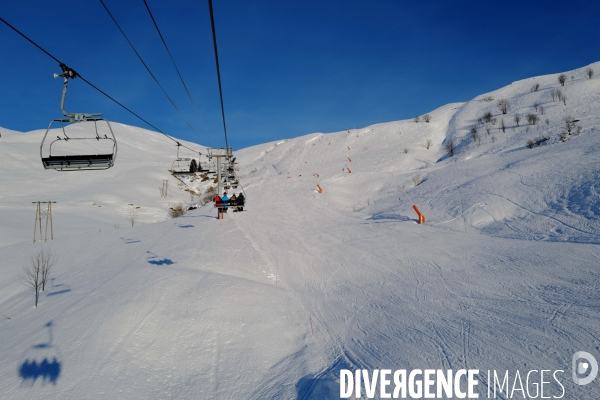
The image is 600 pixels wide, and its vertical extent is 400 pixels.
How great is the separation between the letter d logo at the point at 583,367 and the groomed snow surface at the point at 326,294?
0.28ft

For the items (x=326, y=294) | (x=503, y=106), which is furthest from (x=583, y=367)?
(x=503, y=106)

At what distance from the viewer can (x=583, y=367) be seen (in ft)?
13.9

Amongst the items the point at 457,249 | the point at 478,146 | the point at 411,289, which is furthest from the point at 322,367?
the point at 478,146

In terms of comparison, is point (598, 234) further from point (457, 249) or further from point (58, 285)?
point (58, 285)

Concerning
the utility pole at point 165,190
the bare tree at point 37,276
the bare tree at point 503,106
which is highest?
the bare tree at point 503,106

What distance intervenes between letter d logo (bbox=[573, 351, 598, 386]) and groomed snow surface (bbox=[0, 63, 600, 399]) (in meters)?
0.09

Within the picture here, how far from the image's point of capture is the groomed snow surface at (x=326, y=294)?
209 inches

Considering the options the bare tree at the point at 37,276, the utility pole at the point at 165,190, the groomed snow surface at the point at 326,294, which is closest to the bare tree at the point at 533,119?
the groomed snow surface at the point at 326,294

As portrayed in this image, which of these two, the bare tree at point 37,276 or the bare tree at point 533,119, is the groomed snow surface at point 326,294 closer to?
the bare tree at point 37,276

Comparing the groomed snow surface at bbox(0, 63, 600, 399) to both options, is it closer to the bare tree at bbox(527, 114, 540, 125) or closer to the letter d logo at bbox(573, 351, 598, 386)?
the letter d logo at bbox(573, 351, 598, 386)

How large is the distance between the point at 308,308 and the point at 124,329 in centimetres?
410

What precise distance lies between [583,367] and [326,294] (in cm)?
544

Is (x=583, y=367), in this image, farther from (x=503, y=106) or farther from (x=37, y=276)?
(x=503, y=106)

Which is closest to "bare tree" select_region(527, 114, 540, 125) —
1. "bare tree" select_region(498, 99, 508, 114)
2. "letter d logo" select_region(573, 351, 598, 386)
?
"bare tree" select_region(498, 99, 508, 114)
